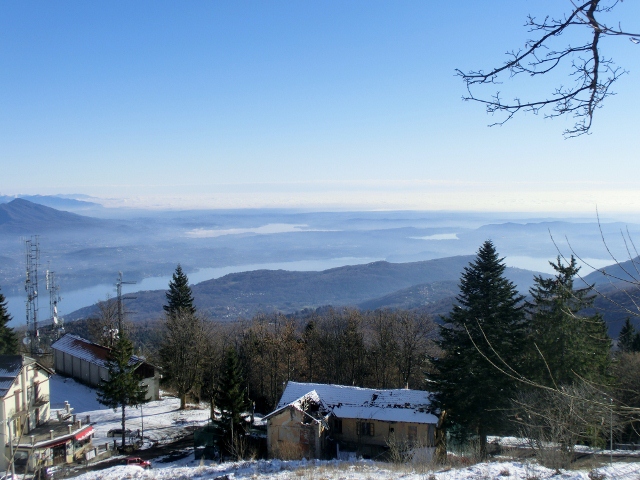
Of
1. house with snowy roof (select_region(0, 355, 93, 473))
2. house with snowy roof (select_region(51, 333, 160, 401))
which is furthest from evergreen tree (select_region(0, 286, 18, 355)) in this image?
house with snowy roof (select_region(0, 355, 93, 473))

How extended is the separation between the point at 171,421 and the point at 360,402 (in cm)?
1215

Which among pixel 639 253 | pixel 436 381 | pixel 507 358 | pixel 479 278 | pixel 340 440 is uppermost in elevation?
pixel 639 253

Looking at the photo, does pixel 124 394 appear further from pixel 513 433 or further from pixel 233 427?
pixel 513 433

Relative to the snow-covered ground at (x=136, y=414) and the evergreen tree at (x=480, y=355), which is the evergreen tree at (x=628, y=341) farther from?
the snow-covered ground at (x=136, y=414)

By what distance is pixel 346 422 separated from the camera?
837 inches

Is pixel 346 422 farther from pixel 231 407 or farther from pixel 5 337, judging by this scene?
pixel 5 337

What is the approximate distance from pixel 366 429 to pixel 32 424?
50.4ft

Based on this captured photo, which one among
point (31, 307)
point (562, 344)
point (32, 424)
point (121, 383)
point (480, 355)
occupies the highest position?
point (562, 344)

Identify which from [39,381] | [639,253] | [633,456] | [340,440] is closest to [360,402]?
[340,440]

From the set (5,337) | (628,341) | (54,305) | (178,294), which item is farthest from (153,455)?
(628,341)

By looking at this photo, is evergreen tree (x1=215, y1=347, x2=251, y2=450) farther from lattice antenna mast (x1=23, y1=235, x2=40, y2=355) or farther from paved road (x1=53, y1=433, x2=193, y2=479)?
lattice antenna mast (x1=23, y1=235, x2=40, y2=355)

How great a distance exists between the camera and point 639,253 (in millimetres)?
5082

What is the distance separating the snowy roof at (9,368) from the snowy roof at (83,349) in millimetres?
9178

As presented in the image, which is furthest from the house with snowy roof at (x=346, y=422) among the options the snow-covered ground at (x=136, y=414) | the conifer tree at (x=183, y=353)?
the conifer tree at (x=183, y=353)
